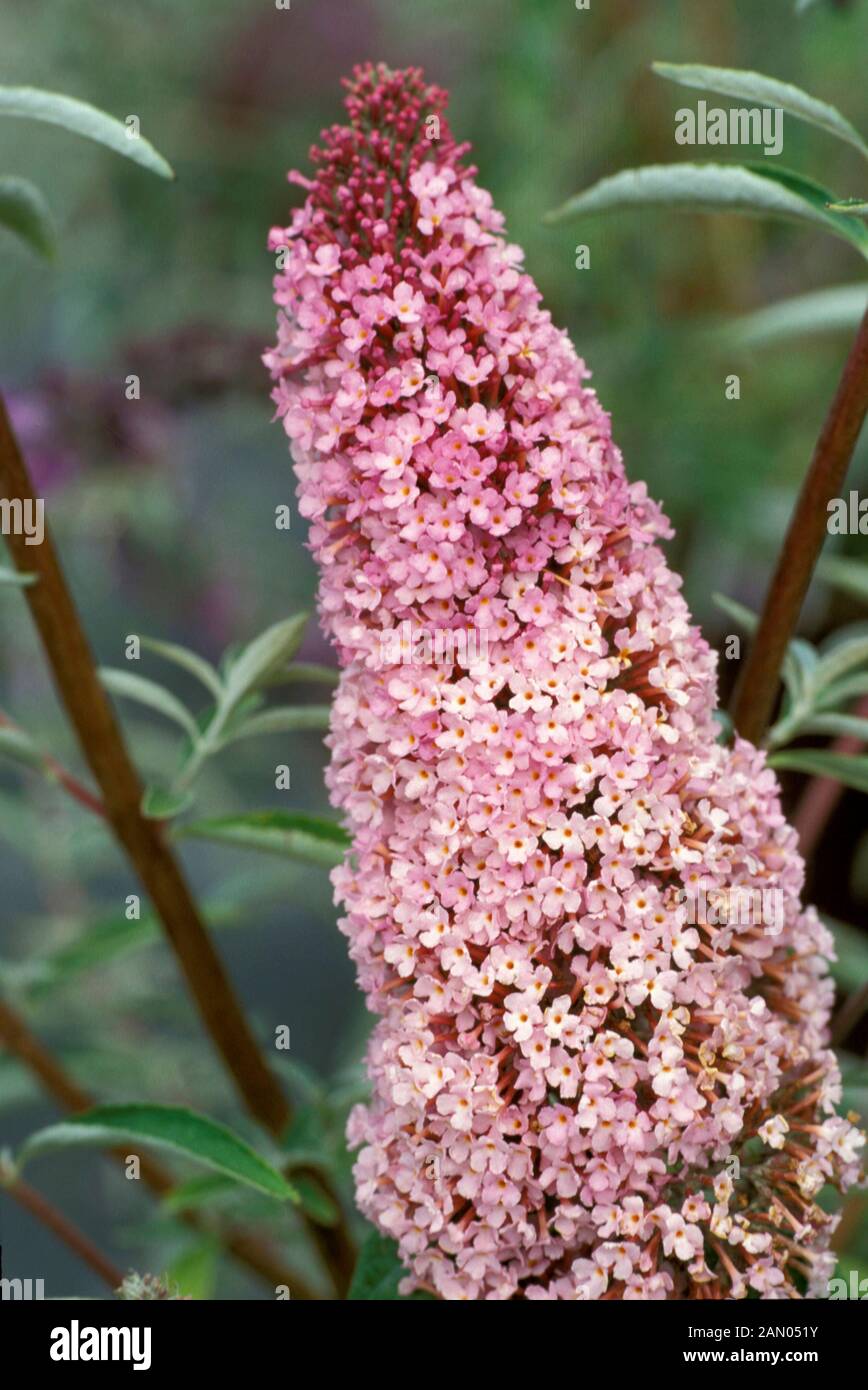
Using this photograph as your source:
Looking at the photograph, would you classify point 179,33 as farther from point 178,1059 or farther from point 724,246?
point 178,1059

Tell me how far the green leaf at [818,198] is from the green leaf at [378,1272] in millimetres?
458

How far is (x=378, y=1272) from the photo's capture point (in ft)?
2.03

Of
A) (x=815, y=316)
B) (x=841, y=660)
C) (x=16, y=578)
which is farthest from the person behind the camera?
(x=815, y=316)

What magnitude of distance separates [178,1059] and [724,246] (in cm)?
99

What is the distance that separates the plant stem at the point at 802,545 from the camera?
61 centimetres

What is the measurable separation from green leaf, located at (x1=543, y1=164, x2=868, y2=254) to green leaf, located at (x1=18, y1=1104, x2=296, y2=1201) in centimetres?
43

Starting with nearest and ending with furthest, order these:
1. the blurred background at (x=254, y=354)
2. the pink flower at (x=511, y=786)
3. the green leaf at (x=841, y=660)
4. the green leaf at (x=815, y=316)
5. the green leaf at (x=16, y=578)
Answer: the pink flower at (x=511, y=786)
the green leaf at (x=16, y=578)
the green leaf at (x=841, y=660)
the green leaf at (x=815, y=316)
the blurred background at (x=254, y=354)

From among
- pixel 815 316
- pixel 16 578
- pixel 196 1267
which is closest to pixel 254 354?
pixel 815 316

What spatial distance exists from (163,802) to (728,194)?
359mm
